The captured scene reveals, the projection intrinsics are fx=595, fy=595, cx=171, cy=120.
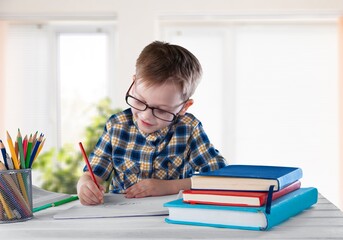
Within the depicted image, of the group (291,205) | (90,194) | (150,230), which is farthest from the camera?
(90,194)

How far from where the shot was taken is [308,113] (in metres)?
5.39

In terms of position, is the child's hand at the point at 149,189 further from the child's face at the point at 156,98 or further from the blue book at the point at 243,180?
the blue book at the point at 243,180

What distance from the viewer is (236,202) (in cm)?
110

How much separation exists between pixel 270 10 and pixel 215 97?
3.03 feet

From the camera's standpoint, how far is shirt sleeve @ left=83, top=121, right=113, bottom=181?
1695mm

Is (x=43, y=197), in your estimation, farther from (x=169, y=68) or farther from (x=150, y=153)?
(x=169, y=68)

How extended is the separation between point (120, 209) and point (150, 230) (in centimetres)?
21

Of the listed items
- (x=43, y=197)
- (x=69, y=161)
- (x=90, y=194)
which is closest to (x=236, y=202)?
(x=90, y=194)

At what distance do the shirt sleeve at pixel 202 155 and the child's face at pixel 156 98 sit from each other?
0.23 m

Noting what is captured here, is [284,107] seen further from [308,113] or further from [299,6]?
[299,6]

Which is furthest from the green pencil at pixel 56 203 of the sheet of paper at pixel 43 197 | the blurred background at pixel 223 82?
the blurred background at pixel 223 82

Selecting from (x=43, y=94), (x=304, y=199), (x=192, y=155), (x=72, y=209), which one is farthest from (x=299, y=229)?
(x=43, y=94)

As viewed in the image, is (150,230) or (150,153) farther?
(150,153)

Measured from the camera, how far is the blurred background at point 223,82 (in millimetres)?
5359
